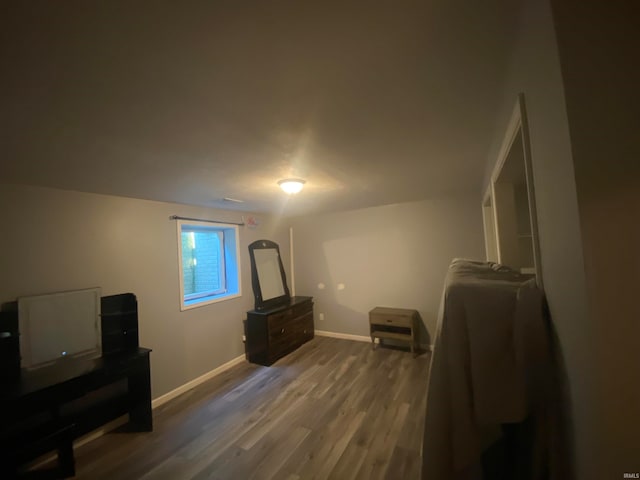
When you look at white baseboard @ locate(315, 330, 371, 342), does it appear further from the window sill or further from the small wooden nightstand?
the window sill

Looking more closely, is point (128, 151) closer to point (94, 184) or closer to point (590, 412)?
point (94, 184)

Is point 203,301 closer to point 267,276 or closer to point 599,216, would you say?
point 267,276

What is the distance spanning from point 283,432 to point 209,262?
2479mm

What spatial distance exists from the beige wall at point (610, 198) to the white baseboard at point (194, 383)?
345 cm

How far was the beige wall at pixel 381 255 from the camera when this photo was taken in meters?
3.61

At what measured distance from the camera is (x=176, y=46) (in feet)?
2.66

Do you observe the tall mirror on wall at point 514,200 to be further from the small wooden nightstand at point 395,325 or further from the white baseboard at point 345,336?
the white baseboard at point 345,336

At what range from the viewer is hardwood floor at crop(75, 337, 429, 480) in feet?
6.09

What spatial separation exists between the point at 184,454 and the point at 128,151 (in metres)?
2.31

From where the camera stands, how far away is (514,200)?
1.63 m

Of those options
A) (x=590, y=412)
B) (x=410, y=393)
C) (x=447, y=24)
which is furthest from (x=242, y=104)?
(x=410, y=393)

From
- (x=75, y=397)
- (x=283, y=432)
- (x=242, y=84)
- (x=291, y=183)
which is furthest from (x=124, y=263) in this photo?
(x=242, y=84)

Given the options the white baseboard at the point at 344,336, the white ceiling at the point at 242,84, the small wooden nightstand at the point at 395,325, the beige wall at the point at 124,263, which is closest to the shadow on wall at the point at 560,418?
the white ceiling at the point at 242,84

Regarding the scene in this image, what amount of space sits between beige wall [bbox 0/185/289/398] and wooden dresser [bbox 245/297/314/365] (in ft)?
0.72
